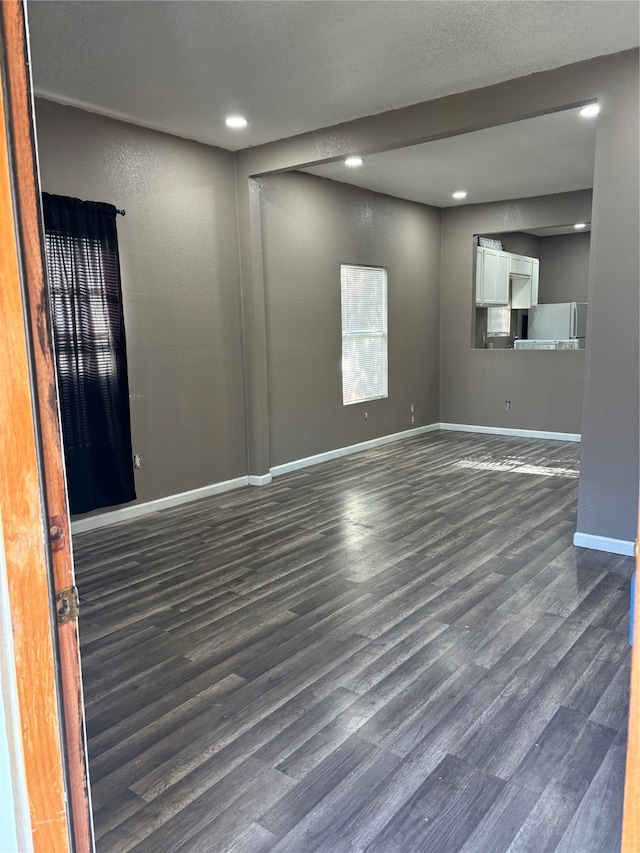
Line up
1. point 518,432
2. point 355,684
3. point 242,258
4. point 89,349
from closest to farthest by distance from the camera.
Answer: point 355,684
point 89,349
point 242,258
point 518,432

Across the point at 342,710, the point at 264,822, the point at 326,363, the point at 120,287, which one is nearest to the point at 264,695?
the point at 342,710

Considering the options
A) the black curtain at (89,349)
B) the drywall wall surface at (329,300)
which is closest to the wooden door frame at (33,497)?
the black curtain at (89,349)

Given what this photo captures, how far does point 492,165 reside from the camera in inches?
222

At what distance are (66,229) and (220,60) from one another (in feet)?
4.92

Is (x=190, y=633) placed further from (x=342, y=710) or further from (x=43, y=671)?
(x=43, y=671)

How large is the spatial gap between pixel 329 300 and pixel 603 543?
3698 millimetres

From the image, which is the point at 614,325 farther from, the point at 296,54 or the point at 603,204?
the point at 296,54

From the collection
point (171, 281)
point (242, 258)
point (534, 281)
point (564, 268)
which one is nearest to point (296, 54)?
point (171, 281)

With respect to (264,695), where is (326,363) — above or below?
above

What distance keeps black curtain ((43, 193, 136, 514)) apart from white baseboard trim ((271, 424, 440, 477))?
5.97 ft

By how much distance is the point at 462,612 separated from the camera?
9.78 ft

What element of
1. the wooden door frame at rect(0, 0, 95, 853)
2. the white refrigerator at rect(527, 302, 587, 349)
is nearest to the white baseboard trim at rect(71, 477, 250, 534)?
the wooden door frame at rect(0, 0, 95, 853)

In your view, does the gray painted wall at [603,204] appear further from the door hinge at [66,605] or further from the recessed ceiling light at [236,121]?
the door hinge at [66,605]

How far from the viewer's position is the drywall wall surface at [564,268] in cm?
925
